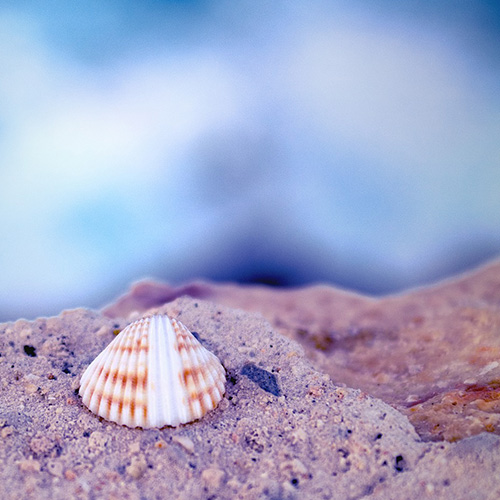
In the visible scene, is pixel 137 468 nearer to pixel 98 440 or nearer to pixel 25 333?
pixel 98 440

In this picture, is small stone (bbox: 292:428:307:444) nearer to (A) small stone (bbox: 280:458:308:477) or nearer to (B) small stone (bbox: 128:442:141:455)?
(A) small stone (bbox: 280:458:308:477)

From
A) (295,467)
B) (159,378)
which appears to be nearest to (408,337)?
(295,467)

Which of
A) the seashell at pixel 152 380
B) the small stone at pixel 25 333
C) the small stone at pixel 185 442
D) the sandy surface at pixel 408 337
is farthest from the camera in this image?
the small stone at pixel 25 333

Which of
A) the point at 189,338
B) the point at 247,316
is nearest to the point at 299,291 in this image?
the point at 247,316

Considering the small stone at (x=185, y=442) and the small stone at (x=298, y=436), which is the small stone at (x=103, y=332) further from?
the small stone at (x=298, y=436)

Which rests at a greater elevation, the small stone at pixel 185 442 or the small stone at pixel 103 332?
the small stone at pixel 103 332

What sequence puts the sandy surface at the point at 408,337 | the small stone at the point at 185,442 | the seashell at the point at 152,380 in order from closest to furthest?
the small stone at the point at 185,442
the seashell at the point at 152,380
the sandy surface at the point at 408,337

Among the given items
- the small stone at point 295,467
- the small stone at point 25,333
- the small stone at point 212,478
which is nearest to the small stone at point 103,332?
the small stone at point 25,333

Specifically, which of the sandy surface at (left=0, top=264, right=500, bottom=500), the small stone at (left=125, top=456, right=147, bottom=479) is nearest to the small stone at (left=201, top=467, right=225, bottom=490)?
the sandy surface at (left=0, top=264, right=500, bottom=500)
